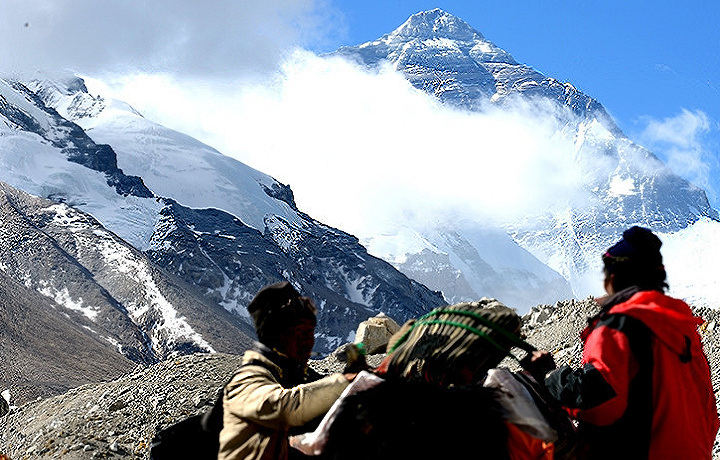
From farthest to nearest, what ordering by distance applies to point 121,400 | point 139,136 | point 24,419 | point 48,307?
point 139,136 → point 48,307 → point 24,419 → point 121,400

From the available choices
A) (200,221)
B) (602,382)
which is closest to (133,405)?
(602,382)

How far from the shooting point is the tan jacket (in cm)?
273

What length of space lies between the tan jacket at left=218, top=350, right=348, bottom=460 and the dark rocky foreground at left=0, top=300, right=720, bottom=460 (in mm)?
6789

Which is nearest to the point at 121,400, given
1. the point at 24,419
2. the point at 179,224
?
the point at 24,419

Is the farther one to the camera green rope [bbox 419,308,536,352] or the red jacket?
the red jacket

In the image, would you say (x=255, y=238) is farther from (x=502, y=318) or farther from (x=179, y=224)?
(x=502, y=318)

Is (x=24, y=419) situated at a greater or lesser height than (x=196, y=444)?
lesser

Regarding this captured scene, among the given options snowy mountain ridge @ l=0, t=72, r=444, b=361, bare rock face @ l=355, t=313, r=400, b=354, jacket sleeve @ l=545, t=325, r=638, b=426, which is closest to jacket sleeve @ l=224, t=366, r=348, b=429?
jacket sleeve @ l=545, t=325, r=638, b=426

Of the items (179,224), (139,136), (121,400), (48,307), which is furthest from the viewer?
(139,136)

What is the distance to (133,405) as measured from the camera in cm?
1066

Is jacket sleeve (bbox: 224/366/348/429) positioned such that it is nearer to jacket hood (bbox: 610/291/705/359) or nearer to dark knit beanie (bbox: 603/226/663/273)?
jacket hood (bbox: 610/291/705/359)

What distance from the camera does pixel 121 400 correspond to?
10.8 m

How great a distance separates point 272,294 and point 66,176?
154 meters

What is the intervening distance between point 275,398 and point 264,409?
0.06 m
